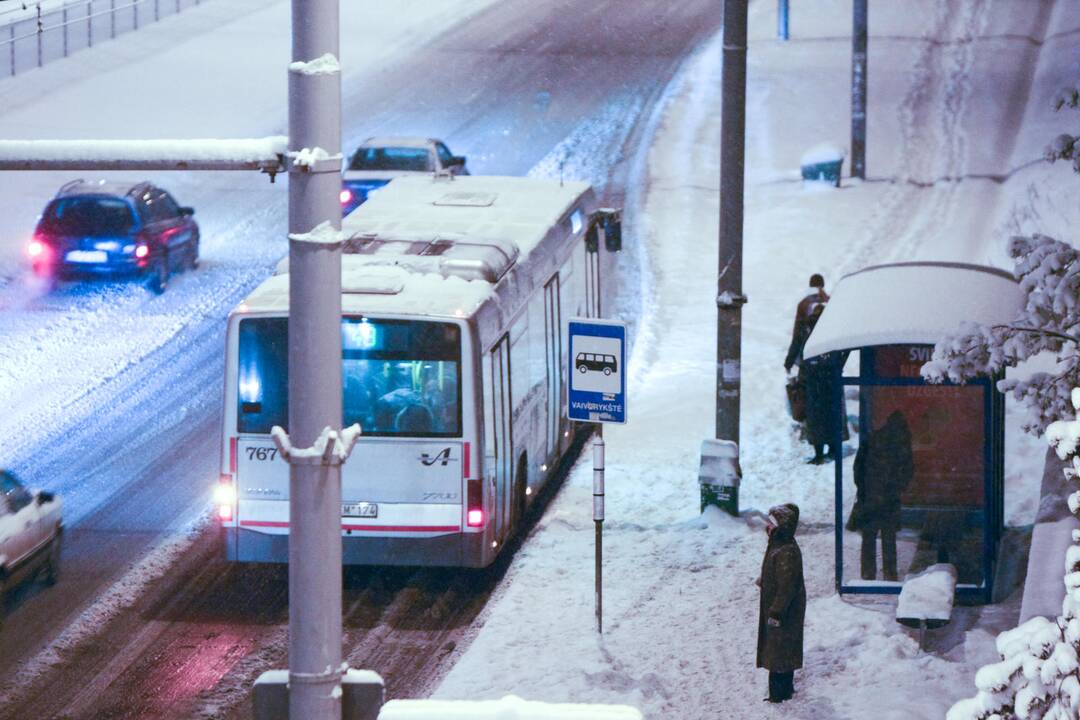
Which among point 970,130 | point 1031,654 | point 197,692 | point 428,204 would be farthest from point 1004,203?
point 1031,654

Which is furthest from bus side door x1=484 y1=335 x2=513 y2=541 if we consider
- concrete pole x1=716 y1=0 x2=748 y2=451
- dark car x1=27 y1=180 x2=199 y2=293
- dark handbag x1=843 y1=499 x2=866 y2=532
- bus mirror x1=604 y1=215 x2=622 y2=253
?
dark car x1=27 y1=180 x2=199 y2=293

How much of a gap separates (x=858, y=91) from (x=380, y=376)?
18.6m

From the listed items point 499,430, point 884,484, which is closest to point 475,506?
point 499,430

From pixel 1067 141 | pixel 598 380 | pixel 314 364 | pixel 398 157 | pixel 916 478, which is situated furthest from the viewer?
pixel 398 157

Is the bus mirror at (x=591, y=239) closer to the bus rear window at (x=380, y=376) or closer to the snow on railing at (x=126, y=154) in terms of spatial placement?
the bus rear window at (x=380, y=376)

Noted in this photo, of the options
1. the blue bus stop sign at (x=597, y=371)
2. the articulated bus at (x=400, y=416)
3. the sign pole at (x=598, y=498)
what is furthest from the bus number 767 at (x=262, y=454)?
the sign pole at (x=598, y=498)

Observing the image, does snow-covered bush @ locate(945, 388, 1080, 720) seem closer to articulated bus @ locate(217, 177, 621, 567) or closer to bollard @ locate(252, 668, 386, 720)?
bollard @ locate(252, 668, 386, 720)

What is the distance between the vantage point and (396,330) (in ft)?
44.7

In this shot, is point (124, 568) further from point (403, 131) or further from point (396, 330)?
point (403, 131)

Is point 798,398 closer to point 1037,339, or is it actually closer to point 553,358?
point 553,358

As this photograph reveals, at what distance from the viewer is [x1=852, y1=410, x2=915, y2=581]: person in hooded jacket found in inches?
540

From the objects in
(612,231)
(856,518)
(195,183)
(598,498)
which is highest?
(195,183)

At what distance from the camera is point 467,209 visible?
1719 cm

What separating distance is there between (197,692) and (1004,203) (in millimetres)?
19894
